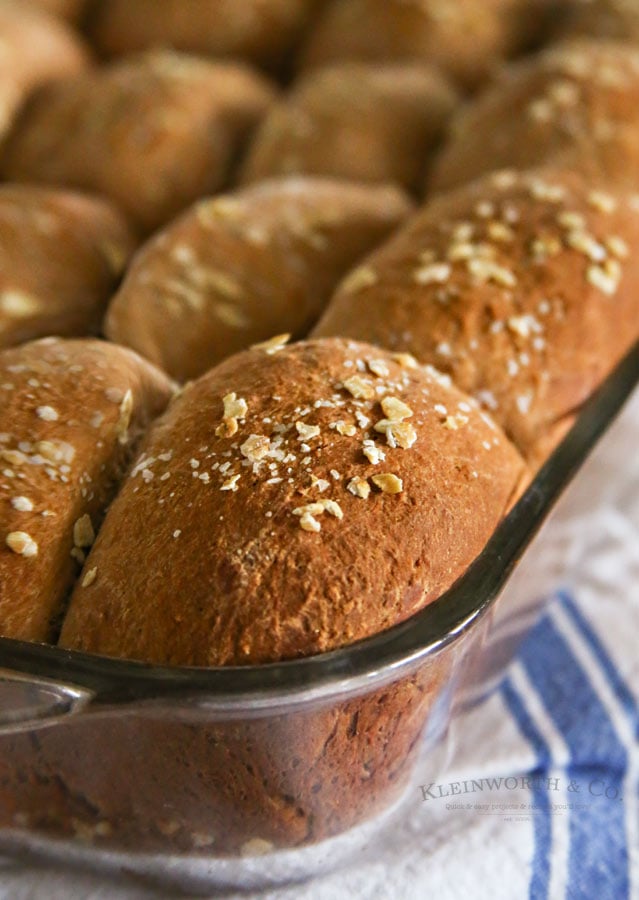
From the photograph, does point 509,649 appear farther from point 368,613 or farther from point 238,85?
point 238,85

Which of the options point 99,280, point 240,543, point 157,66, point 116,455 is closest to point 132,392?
point 116,455

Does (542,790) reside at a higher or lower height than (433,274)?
lower

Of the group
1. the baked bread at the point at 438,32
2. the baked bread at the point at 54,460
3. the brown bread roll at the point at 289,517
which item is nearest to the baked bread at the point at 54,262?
the baked bread at the point at 54,460

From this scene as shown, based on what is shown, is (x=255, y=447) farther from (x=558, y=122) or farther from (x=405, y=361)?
(x=558, y=122)

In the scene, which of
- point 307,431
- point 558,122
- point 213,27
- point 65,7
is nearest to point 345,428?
point 307,431

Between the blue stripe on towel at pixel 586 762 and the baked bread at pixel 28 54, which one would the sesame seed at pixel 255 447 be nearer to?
the blue stripe on towel at pixel 586 762

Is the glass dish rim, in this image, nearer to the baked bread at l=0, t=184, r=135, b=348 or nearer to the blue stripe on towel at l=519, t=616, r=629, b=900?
the blue stripe on towel at l=519, t=616, r=629, b=900
